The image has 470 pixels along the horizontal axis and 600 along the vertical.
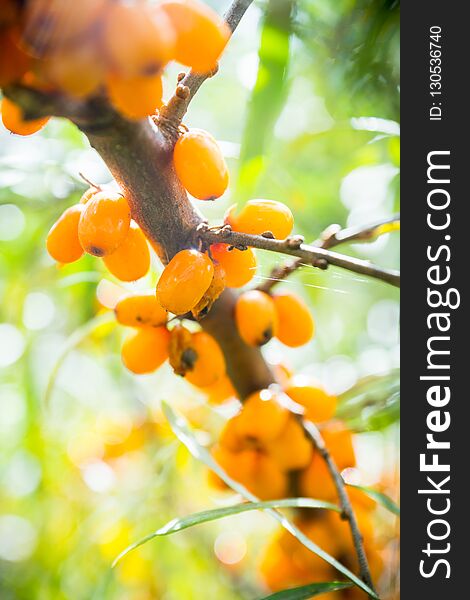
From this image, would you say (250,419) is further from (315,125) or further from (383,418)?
(315,125)

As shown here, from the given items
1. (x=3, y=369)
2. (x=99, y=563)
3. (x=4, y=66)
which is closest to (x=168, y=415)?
(x=4, y=66)

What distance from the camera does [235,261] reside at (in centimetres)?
50

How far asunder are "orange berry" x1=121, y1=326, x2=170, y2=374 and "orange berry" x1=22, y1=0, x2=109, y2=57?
309 millimetres

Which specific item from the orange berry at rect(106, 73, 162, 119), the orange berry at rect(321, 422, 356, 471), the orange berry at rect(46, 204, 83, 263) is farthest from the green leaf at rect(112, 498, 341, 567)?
the orange berry at rect(106, 73, 162, 119)

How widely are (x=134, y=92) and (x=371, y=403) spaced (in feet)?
1.92

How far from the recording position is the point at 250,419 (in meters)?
0.65

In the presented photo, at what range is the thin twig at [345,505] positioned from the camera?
61 cm

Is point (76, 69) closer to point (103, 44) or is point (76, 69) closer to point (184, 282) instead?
point (103, 44)

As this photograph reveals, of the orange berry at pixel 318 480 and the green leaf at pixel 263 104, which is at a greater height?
the green leaf at pixel 263 104

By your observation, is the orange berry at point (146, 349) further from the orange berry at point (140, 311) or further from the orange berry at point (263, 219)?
the orange berry at point (263, 219)

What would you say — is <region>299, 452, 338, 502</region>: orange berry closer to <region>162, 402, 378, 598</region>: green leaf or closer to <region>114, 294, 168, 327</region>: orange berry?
<region>162, 402, 378, 598</region>: green leaf

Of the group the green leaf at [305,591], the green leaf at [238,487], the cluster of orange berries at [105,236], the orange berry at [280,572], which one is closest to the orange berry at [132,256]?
the cluster of orange berries at [105,236]

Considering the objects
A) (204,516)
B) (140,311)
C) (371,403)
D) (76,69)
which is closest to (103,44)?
(76,69)

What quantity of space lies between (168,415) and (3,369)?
0.66 meters
